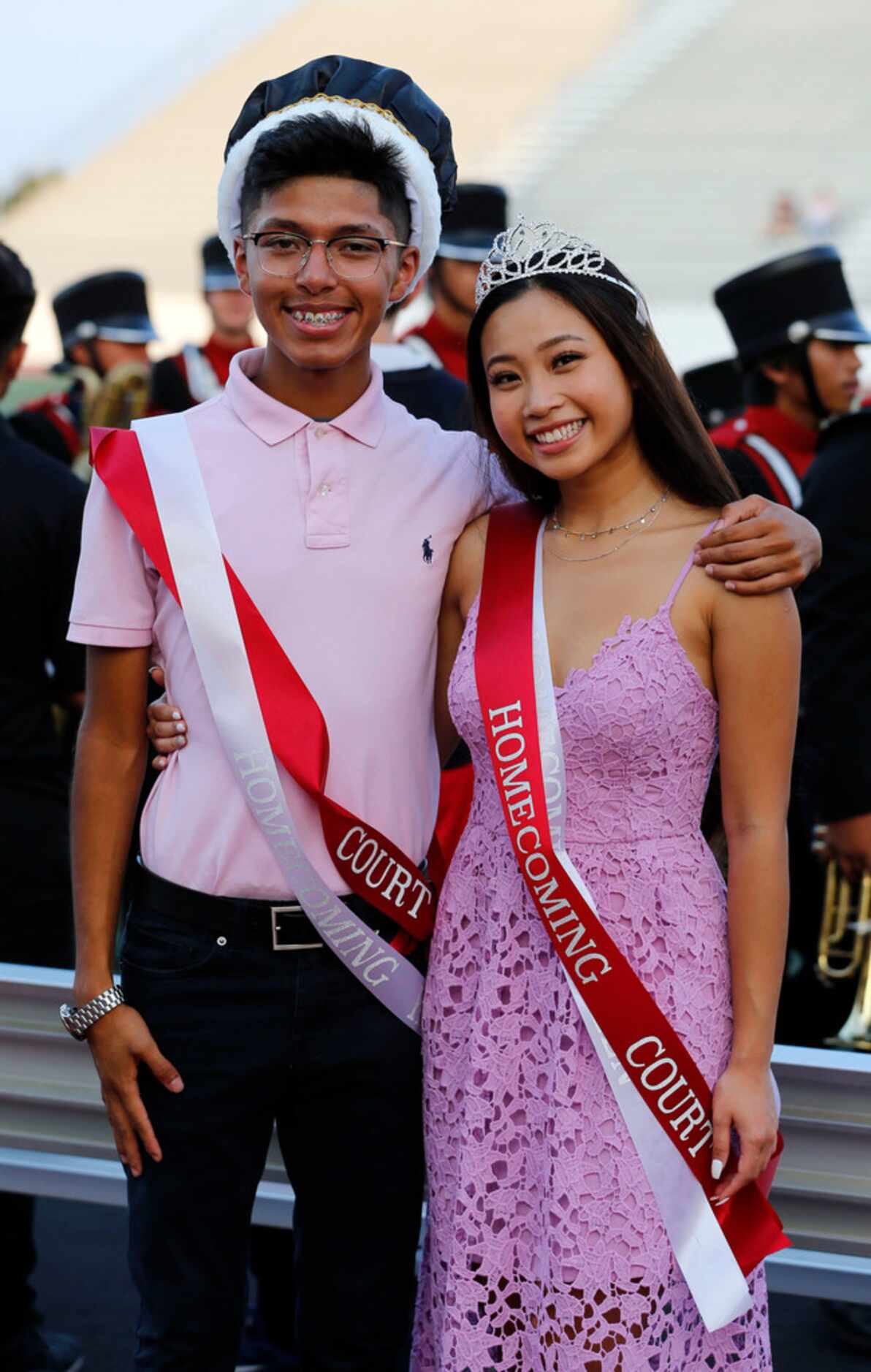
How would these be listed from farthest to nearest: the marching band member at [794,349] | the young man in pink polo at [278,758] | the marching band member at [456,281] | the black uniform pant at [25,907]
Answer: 1. the marching band member at [456,281]
2. the marching band member at [794,349]
3. the black uniform pant at [25,907]
4. the young man in pink polo at [278,758]

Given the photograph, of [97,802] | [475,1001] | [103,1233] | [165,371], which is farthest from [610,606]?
[165,371]

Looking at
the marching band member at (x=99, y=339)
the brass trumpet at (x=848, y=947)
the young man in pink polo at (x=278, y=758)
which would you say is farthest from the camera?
the marching band member at (x=99, y=339)

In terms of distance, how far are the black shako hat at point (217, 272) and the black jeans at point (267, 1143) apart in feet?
18.6

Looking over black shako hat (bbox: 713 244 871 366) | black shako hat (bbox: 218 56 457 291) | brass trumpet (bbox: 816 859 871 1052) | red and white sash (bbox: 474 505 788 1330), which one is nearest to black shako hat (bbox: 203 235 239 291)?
black shako hat (bbox: 713 244 871 366)

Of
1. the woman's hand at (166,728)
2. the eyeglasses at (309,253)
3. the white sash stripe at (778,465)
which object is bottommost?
the woman's hand at (166,728)

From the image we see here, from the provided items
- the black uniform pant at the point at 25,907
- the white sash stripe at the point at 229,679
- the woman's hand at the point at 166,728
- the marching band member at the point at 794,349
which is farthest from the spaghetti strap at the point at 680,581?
the marching band member at the point at 794,349

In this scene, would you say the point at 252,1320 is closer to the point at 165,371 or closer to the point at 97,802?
the point at 97,802

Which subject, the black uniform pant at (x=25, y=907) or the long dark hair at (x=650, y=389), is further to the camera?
the black uniform pant at (x=25, y=907)

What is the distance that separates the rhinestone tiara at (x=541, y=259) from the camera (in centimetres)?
214

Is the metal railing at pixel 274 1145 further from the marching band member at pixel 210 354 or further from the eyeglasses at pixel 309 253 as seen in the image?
the marching band member at pixel 210 354

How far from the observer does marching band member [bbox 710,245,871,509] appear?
4371 millimetres

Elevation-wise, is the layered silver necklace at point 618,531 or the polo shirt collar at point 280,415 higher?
the polo shirt collar at point 280,415

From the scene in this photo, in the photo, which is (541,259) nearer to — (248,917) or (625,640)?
(625,640)

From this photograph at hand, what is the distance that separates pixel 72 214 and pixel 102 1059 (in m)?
28.8
